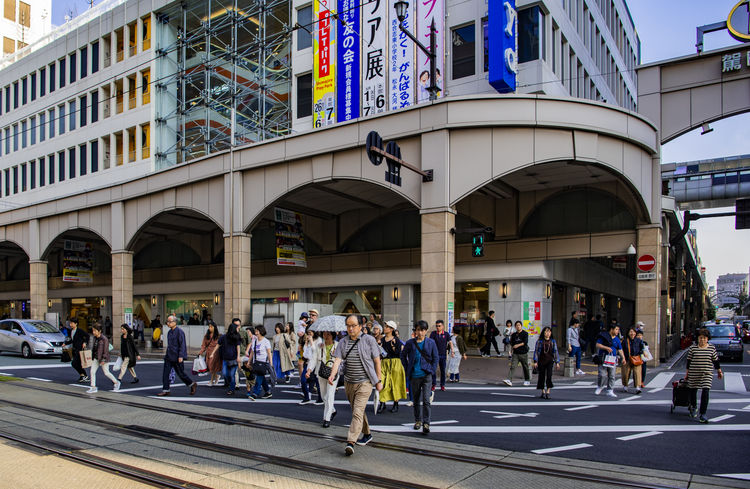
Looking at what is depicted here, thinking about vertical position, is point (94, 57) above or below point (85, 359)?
Answer: above

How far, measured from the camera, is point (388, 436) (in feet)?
29.9

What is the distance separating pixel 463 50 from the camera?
24.7 metres

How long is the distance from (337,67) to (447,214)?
1224 cm

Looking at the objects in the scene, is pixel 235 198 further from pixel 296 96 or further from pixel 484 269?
pixel 484 269

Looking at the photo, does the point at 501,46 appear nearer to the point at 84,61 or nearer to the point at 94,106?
the point at 94,106

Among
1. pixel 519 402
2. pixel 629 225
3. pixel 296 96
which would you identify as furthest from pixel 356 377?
pixel 296 96

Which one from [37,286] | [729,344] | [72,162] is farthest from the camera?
[72,162]

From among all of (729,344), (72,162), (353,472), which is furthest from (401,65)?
(72,162)

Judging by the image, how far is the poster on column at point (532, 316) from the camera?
2353 cm

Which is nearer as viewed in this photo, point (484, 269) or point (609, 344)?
point (609, 344)

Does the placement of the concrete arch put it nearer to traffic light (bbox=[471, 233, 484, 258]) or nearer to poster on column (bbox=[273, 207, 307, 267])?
poster on column (bbox=[273, 207, 307, 267])

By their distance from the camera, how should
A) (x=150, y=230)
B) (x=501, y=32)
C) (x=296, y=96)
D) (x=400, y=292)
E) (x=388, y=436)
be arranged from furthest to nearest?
(x=150, y=230), (x=296, y=96), (x=400, y=292), (x=501, y=32), (x=388, y=436)

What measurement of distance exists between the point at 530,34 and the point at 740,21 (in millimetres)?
7177

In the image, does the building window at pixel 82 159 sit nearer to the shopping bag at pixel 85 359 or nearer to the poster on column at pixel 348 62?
the poster on column at pixel 348 62
